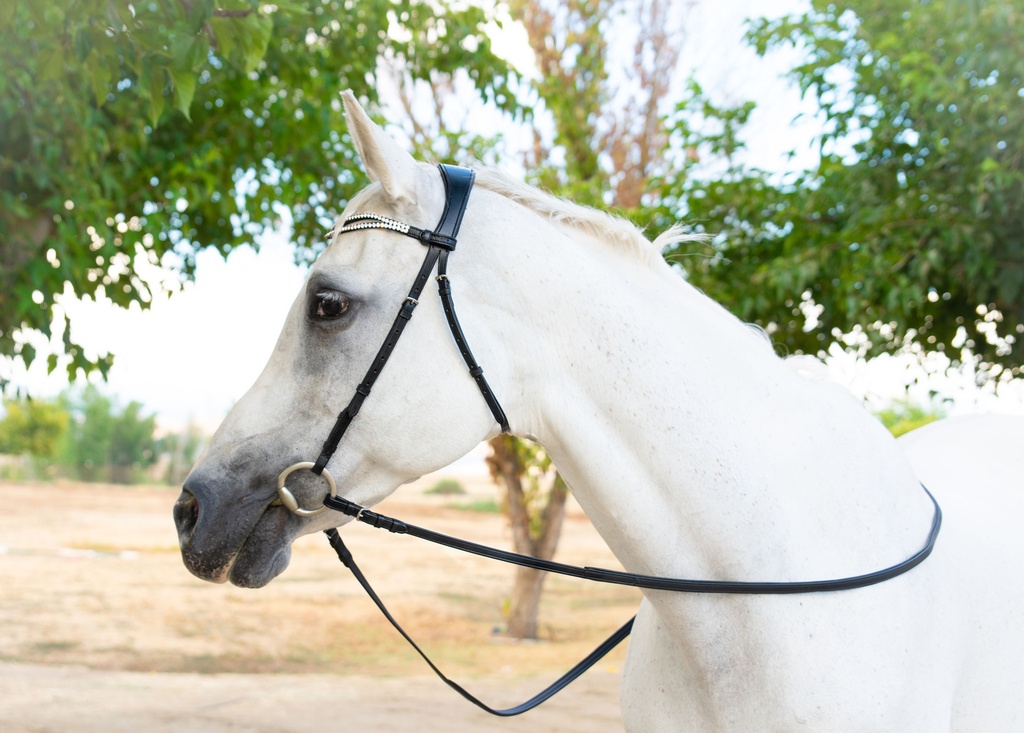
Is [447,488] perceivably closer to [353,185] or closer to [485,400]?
[353,185]

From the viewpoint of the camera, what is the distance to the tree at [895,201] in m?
3.76

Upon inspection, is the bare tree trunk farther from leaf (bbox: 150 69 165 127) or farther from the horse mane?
the horse mane

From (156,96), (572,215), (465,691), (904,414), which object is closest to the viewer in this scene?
(572,215)

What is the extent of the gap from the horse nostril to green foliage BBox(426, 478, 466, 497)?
24.7 m

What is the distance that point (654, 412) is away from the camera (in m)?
1.40

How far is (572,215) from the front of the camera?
60.8 inches

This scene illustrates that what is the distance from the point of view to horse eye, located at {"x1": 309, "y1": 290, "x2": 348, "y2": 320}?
1363 mm

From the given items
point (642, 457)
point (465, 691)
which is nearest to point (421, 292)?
point (642, 457)

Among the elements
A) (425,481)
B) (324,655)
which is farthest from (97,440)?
(324,655)

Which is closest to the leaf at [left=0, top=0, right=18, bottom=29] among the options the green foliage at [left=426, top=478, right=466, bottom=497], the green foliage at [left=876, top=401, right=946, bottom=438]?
the green foliage at [left=876, top=401, right=946, bottom=438]

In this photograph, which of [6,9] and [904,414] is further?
[904,414]

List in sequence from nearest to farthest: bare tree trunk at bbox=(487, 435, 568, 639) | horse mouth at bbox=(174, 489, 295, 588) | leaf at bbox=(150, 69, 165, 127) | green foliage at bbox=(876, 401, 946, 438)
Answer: horse mouth at bbox=(174, 489, 295, 588) < leaf at bbox=(150, 69, 165, 127) < bare tree trunk at bbox=(487, 435, 568, 639) < green foliage at bbox=(876, 401, 946, 438)

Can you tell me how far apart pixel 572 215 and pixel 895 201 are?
3.41m

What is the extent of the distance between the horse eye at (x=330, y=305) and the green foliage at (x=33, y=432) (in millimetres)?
26357
